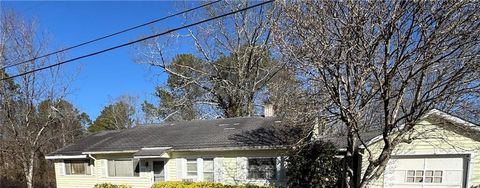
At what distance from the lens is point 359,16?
6980 millimetres

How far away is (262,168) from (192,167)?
10.7 feet

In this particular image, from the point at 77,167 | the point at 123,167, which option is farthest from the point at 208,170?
the point at 77,167

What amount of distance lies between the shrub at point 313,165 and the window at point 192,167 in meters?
4.48

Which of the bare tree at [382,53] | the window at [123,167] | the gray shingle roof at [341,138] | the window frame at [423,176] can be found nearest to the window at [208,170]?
the window at [123,167]

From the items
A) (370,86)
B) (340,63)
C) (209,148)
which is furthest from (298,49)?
(209,148)

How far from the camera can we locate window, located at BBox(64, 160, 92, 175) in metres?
16.2

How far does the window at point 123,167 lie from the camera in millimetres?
14899

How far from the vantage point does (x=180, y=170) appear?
14.0 meters

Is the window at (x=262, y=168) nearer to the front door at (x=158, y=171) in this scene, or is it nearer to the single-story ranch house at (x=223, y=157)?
the single-story ranch house at (x=223, y=157)

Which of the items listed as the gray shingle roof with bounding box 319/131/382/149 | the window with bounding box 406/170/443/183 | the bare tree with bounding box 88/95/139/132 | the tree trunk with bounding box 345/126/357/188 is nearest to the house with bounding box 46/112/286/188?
the gray shingle roof with bounding box 319/131/382/149

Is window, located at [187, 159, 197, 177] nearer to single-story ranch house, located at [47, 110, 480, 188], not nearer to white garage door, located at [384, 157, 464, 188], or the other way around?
single-story ranch house, located at [47, 110, 480, 188]

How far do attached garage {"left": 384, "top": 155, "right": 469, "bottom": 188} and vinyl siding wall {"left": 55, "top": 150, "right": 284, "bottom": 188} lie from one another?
4.12 m

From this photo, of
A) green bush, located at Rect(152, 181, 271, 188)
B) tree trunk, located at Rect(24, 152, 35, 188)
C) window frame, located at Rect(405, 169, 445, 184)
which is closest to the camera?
window frame, located at Rect(405, 169, 445, 184)

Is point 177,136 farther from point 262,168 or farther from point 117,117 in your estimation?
point 117,117
